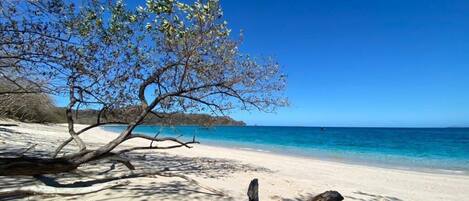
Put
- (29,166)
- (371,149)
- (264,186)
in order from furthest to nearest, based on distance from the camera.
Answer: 1. (371,149)
2. (264,186)
3. (29,166)

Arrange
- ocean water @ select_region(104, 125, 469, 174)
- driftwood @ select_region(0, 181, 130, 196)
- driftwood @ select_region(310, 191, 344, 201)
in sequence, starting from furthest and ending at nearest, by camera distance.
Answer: ocean water @ select_region(104, 125, 469, 174) → driftwood @ select_region(310, 191, 344, 201) → driftwood @ select_region(0, 181, 130, 196)

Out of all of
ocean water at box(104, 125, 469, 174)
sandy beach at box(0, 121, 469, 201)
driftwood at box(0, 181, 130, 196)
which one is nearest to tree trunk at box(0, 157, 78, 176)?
driftwood at box(0, 181, 130, 196)

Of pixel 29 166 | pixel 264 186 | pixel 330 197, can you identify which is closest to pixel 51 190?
pixel 29 166

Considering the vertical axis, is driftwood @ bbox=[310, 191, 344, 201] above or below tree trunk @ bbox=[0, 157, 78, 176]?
below

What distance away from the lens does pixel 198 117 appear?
10211 mm

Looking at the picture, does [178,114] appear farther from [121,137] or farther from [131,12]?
[131,12]

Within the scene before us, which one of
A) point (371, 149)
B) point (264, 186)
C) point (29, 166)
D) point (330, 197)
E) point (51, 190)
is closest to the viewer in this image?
point (29, 166)

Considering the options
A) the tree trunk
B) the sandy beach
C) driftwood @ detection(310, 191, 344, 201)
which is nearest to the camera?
the tree trunk

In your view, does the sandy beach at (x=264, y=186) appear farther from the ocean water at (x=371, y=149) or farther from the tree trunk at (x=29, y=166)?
the ocean water at (x=371, y=149)

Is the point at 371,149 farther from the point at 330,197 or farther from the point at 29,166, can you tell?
the point at 29,166

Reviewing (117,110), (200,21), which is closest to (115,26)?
(200,21)

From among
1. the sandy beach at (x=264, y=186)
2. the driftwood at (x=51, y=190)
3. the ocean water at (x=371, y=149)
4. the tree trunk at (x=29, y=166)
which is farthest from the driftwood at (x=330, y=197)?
the ocean water at (x=371, y=149)

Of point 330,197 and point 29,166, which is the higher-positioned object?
point 29,166

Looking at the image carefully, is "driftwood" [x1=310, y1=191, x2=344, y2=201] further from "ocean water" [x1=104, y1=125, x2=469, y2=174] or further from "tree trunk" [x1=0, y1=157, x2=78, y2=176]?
"ocean water" [x1=104, y1=125, x2=469, y2=174]
